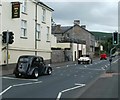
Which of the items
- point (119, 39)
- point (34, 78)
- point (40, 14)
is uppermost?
point (40, 14)

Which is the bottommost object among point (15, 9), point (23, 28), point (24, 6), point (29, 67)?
point (29, 67)

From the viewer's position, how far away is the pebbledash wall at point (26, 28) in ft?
102

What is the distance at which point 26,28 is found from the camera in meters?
35.9

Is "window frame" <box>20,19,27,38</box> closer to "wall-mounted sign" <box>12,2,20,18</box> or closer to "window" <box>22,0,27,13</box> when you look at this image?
"window" <box>22,0,27,13</box>

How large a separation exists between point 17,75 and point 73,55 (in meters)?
41.8

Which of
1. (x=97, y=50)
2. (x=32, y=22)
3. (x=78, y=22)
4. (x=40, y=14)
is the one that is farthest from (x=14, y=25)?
(x=97, y=50)

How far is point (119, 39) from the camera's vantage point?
26.4m

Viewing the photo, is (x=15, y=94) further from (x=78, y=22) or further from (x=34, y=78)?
(x=78, y=22)

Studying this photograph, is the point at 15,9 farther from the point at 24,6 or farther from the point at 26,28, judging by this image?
the point at 26,28

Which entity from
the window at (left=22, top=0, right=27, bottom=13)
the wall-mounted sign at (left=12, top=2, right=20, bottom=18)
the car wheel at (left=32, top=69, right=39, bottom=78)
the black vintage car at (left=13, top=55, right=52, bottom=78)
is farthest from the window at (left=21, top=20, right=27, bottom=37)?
the car wheel at (left=32, top=69, right=39, bottom=78)

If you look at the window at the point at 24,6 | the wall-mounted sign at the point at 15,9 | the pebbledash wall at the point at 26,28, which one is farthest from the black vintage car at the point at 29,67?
the window at the point at 24,6

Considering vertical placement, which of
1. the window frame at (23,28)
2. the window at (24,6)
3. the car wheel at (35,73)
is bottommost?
the car wheel at (35,73)

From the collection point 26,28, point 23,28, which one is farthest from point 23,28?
point 26,28

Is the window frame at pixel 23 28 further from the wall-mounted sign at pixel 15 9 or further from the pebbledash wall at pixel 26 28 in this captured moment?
the wall-mounted sign at pixel 15 9
